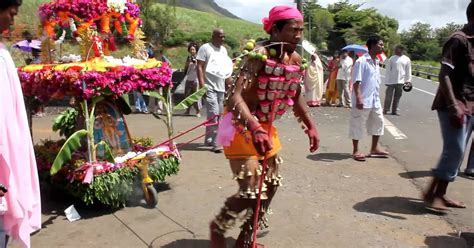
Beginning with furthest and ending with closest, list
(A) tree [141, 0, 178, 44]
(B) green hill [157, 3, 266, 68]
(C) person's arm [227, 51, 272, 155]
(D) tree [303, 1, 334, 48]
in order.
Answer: (D) tree [303, 1, 334, 48] → (B) green hill [157, 3, 266, 68] → (A) tree [141, 0, 178, 44] → (C) person's arm [227, 51, 272, 155]

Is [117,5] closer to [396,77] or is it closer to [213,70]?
[213,70]

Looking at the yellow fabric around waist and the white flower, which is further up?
the white flower

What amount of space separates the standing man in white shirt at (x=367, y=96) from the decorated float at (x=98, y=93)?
10.3ft

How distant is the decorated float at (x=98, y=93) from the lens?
4.68 meters

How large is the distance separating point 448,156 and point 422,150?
359cm

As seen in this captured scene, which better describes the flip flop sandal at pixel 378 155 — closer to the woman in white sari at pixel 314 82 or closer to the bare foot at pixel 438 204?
the bare foot at pixel 438 204

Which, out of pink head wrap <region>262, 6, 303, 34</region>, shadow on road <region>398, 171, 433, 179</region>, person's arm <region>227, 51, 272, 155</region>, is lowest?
shadow on road <region>398, 171, 433, 179</region>

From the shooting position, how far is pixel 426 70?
33.8 metres

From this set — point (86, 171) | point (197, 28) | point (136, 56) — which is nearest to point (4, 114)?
point (86, 171)

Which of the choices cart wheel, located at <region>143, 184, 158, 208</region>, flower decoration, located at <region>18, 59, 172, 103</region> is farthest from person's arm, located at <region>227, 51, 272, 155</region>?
cart wheel, located at <region>143, 184, 158, 208</region>

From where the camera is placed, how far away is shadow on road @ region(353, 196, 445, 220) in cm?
507

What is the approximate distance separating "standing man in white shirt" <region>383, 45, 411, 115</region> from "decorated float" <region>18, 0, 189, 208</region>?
8.38 meters

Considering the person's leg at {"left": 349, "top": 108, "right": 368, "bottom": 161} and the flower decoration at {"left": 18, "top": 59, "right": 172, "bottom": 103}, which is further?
the person's leg at {"left": 349, "top": 108, "right": 368, "bottom": 161}

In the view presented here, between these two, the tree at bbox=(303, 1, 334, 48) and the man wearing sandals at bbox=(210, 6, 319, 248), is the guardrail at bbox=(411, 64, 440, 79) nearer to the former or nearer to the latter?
the tree at bbox=(303, 1, 334, 48)
